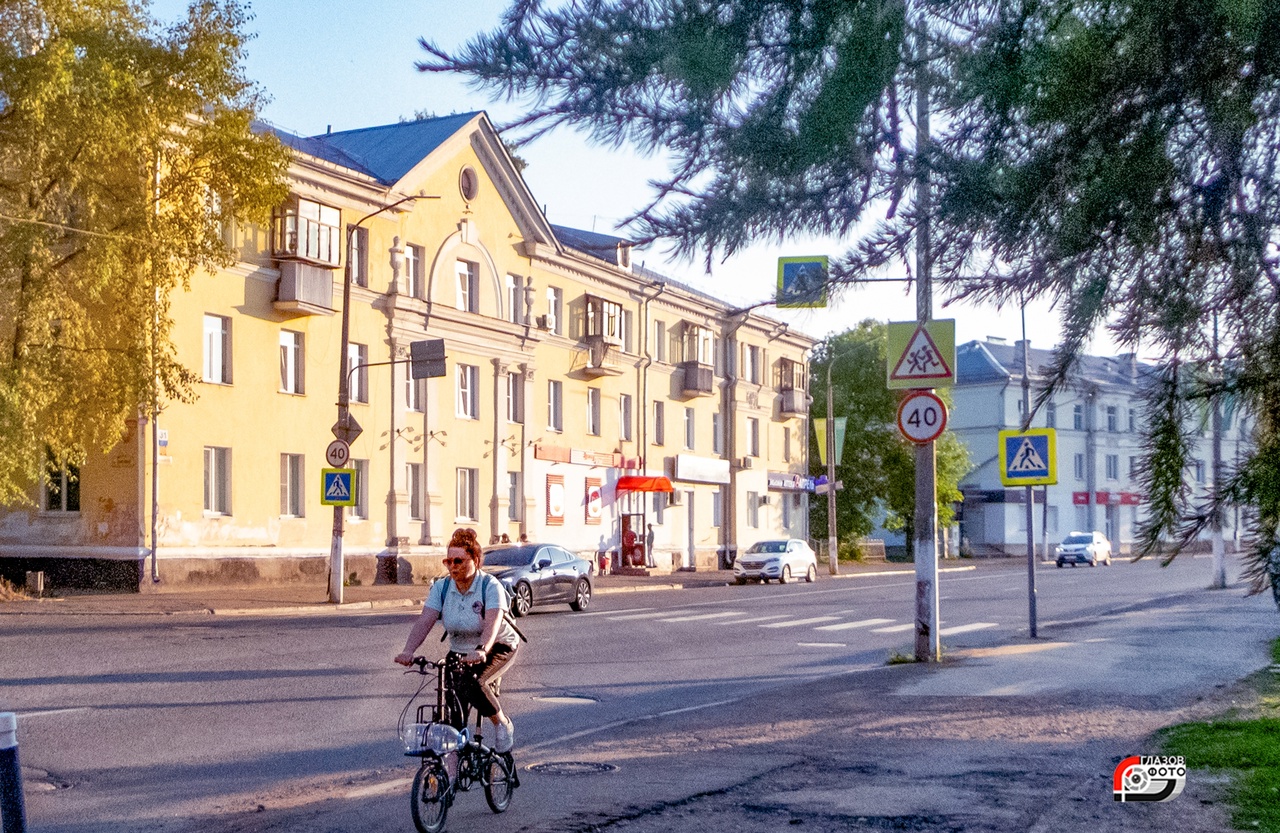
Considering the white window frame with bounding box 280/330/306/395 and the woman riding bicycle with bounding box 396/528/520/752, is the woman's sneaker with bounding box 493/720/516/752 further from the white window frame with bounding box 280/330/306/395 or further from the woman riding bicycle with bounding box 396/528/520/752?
the white window frame with bounding box 280/330/306/395

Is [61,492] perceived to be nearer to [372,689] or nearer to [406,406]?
[406,406]

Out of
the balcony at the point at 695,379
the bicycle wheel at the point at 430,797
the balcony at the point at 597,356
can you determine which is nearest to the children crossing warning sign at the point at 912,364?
the bicycle wheel at the point at 430,797

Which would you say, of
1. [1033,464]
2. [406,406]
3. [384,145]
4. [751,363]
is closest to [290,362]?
[406,406]

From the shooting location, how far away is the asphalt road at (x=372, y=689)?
8.44 m

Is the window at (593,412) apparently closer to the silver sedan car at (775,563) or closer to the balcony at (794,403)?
the silver sedan car at (775,563)

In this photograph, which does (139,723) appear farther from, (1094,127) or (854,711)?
(1094,127)

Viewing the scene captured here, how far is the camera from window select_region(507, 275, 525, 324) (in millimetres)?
43750

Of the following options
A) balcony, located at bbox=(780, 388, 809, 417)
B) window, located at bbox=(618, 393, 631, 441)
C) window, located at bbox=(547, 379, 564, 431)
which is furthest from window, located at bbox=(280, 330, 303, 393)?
balcony, located at bbox=(780, 388, 809, 417)

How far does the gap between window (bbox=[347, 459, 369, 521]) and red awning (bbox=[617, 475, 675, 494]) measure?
13.7m

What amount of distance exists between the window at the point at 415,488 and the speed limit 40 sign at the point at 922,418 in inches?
997

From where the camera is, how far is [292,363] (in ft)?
115

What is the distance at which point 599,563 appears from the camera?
158ft

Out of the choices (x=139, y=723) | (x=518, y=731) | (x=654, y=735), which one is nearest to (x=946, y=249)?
(x=654, y=735)

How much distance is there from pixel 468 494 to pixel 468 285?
6403 millimetres
